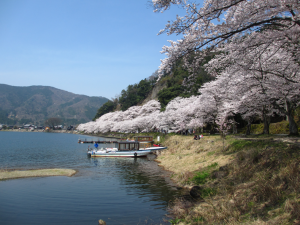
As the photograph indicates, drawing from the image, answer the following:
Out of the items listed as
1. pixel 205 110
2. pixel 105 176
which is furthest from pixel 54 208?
pixel 205 110

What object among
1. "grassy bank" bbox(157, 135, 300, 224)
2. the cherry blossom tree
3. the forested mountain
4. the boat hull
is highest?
the forested mountain

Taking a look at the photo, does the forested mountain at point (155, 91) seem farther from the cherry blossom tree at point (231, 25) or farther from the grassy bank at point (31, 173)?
the cherry blossom tree at point (231, 25)

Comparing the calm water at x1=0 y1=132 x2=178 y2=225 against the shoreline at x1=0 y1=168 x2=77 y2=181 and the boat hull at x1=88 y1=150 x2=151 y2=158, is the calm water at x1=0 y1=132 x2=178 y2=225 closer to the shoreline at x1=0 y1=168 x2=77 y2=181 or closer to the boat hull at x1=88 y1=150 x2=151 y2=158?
A: the shoreline at x1=0 y1=168 x2=77 y2=181

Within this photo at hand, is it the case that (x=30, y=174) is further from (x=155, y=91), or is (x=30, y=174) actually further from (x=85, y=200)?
(x=155, y=91)

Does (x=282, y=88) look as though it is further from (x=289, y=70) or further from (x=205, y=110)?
(x=205, y=110)

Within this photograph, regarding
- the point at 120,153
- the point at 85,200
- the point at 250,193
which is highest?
the point at 250,193

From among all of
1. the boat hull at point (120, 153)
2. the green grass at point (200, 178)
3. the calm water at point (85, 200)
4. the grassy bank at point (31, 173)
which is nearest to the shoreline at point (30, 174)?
the grassy bank at point (31, 173)

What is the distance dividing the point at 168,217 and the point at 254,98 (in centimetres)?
1493

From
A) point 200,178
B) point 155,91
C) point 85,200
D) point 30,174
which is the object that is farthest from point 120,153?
point 155,91

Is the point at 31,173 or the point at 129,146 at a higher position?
the point at 129,146

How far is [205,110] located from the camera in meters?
33.7

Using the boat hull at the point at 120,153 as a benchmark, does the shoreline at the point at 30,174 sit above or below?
above

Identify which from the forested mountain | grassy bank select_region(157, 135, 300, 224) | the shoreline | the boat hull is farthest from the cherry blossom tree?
the forested mountain

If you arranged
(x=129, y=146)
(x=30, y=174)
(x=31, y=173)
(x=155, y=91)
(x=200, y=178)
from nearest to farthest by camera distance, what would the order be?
(x=200, y=178)
(x=30, y=174)
(x=31, y=173)
(x=129, y=146)
(x=155, y=91)
